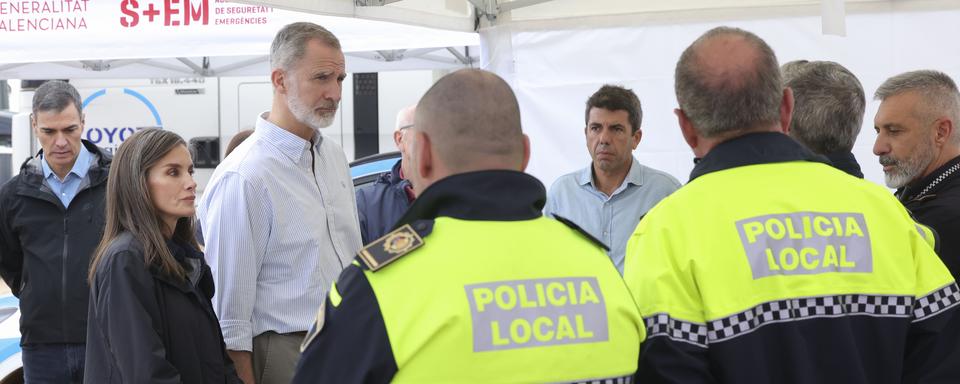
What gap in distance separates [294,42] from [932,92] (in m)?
2.01

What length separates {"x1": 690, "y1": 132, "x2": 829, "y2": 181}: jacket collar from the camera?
2.02 m

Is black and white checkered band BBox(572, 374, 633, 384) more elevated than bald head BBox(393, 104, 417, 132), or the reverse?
bald head BBox(393, 104, 417, 132)

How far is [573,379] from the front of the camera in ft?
5.34

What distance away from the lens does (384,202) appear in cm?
426

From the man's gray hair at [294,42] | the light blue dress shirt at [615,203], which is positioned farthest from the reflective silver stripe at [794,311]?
the light blue dress shirt at [615,203]

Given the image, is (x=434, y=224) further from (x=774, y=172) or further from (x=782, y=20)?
(x=782, y=20)

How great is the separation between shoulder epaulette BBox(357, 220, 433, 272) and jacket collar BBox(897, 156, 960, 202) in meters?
1.93

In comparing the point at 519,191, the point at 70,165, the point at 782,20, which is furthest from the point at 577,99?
the point at 519,191

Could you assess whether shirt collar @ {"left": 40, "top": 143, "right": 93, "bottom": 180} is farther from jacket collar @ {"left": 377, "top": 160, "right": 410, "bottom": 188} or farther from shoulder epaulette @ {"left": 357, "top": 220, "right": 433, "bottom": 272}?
shoulder epaulette @ {"left": 357, "top": 220, "right": 433, "bottom": 272}

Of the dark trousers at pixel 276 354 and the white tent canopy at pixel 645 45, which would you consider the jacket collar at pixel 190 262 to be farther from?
the white tent canopy at pixel 645 45

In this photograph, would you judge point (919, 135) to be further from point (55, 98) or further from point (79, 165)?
point (55, 98)

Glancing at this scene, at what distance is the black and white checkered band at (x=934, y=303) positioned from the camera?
2.07m

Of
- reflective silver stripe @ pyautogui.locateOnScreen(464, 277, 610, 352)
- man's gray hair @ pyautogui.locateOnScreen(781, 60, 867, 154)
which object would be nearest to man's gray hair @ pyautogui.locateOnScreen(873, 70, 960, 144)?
man's gray hair @ pyautogui.locateOnScreen(781, 60, 867, 154)

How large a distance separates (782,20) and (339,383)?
3.90 metres
